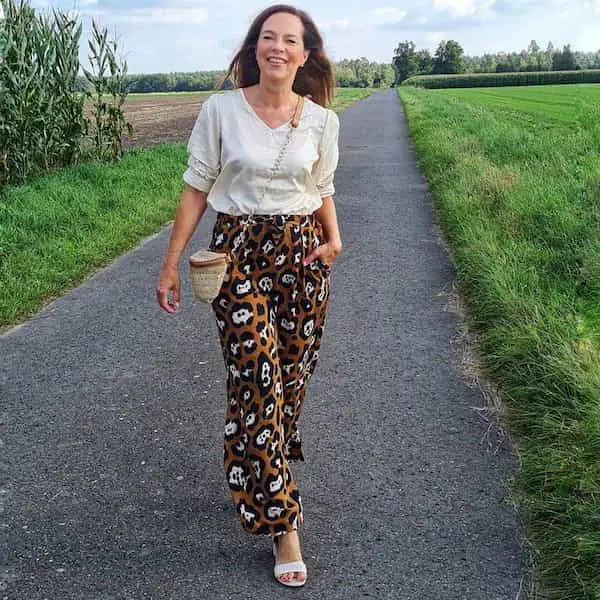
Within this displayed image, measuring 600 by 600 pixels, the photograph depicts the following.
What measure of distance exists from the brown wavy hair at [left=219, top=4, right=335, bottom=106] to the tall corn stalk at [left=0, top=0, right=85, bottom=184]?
8603 millimetres

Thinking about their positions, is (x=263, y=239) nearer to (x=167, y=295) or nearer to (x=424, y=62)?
(x=167, y=295)

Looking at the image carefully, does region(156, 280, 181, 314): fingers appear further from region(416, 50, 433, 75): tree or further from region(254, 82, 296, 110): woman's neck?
region(416, 50, 433, 75): tree

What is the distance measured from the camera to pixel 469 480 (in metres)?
3.56

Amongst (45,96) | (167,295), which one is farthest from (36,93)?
(167,295)

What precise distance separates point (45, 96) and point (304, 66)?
952 centimetres

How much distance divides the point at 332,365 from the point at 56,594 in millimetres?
2578

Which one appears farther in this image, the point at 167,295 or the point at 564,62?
the point at 564,62

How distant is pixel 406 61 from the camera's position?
17762 centimetres

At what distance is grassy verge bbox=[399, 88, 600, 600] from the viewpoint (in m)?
3.05

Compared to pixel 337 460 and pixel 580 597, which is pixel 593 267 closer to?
pixel 337 460

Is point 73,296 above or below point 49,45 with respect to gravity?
below

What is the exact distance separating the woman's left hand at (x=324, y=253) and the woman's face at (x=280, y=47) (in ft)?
2.03

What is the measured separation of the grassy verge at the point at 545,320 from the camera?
3049mm

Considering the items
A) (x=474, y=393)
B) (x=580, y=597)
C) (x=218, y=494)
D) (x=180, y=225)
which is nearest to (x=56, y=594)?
(x=218, y=494)
